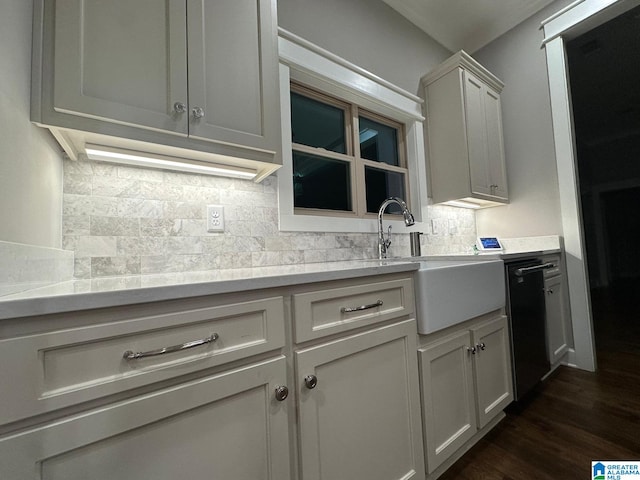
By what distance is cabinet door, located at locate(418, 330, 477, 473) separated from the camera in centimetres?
109

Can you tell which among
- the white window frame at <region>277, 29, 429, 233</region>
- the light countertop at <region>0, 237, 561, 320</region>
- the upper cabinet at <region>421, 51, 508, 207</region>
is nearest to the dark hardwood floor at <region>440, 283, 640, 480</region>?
the light countertop at <region>0, 237, 561, 320</region>

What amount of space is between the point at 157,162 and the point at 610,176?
6039mm

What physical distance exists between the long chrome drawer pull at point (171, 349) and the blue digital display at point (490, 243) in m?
2.47

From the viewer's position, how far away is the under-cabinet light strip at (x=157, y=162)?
97 centimetres

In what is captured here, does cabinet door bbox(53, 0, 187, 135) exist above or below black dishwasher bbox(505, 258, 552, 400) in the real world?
above

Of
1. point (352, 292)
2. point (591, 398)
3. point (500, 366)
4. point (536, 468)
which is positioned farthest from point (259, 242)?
point (591, 398)

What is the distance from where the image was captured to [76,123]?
80cm

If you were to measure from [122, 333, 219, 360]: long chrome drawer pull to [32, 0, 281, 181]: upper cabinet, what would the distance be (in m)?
0.67

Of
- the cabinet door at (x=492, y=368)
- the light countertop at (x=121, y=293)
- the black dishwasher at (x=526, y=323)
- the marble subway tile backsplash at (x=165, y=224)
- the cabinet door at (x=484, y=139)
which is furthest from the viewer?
the cabinet door at (x=484, y=139)

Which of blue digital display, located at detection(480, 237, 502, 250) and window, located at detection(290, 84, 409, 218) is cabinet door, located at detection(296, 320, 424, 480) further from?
blue digital display, located at detection(480, 237, 502, 250)

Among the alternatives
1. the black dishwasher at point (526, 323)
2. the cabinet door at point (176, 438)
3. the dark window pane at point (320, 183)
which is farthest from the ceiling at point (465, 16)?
the cabinet door at point (176, 438)

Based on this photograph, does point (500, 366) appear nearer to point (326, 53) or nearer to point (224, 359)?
point (224, 359)

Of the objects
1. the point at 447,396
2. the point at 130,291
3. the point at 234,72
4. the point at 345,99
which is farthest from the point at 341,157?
the point at 130,291

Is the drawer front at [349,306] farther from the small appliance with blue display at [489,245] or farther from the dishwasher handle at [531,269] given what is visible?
the small appliance with blue display at [489,245]
